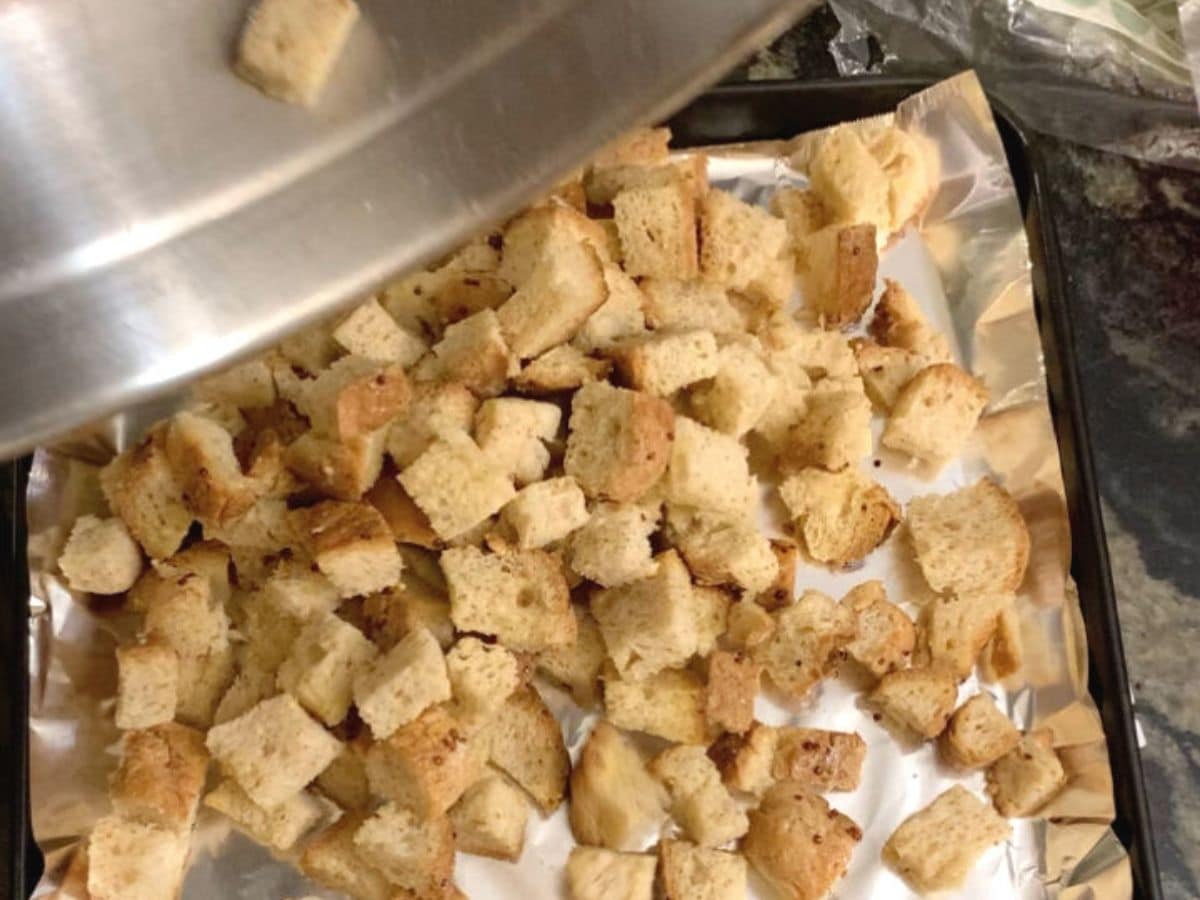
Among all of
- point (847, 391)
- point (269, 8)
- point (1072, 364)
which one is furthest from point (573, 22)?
point (1072, 364)

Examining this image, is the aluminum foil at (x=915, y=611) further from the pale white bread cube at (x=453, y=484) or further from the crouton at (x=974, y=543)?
the pale white bread cube at (x=453, y=484)

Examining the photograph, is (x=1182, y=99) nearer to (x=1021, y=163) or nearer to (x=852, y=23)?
(x=1021, y=163)

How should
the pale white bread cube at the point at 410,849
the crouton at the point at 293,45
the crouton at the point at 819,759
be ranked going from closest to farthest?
1. the crouton at the point at 293,45
2. the pale white bread cube at the point at 410,849
3. the crouton at the point at 819,759

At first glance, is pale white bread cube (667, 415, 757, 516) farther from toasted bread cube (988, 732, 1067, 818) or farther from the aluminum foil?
toasted bread cube (988, 732, 1067, 818)

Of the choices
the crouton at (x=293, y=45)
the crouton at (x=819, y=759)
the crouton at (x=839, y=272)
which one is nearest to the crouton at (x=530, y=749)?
the crouton at (x=819, y=759)

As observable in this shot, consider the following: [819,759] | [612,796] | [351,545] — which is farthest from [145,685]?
[819,759]

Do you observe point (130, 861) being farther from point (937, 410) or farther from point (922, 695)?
point (937, 410)
